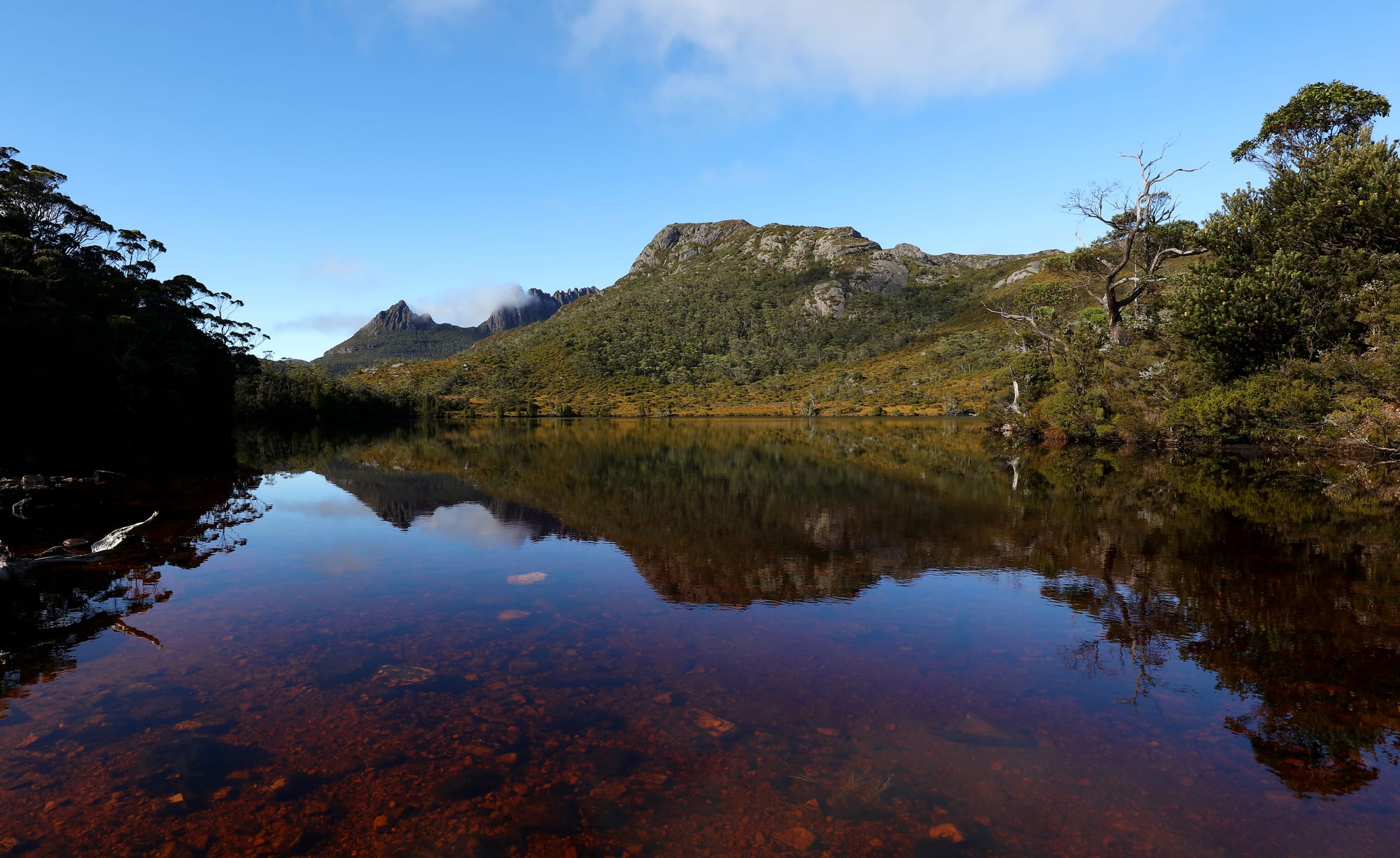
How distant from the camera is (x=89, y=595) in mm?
14266

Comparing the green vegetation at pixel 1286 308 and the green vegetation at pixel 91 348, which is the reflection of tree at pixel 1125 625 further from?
the green vegetation at pixel 91 348

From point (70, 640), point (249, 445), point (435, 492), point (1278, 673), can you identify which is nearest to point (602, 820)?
point (1278, 673)

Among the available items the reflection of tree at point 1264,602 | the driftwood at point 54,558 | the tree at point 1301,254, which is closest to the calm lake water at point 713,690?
the reflection of tree at point 1264,602

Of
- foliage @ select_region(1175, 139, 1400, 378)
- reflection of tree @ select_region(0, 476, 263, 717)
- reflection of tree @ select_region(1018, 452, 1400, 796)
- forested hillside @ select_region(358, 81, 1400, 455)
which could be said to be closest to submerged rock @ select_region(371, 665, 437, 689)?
reflection of tree @ select_region(0, 476, 263, 717)

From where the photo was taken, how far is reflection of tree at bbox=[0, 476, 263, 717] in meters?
10.7

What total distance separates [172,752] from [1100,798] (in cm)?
1114

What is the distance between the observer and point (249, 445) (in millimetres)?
61969

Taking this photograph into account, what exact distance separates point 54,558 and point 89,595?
7.19 feet

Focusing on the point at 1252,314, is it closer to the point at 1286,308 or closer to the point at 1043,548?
the point at 1286,308

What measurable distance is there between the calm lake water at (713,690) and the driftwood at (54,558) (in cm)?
48

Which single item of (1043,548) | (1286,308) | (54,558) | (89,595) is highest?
(1286,308)

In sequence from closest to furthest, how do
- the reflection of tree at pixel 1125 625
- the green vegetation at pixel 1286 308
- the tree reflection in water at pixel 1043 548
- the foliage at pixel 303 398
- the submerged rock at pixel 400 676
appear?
the tree reflection in water at pixel 1043 548 → the submerged rock at pixel 400 676 → the reflection of tree at pixel 1125 625 → the green vegetation at pixel 1286 308 → the foliage at pixel 303 398

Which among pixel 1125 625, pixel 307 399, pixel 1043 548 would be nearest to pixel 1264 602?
pixel 1125 625

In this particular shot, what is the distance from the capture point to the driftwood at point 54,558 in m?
15.2
